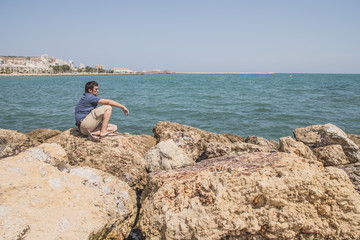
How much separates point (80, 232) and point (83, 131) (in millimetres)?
3099

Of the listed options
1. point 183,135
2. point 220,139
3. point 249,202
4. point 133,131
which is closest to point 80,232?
point 249,202

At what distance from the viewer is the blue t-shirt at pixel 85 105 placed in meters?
5.36

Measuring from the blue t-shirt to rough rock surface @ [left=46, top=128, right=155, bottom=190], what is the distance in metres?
0.55

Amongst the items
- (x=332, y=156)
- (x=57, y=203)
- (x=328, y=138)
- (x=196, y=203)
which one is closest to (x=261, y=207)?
(x=196, y=203)

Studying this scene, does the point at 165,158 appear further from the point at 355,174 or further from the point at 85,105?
the point at 355,174

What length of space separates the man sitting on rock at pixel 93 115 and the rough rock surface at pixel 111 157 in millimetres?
245

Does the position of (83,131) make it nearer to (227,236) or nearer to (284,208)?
(227,236)

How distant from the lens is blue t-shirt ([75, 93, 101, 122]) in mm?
5363

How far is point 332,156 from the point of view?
5.16 metres

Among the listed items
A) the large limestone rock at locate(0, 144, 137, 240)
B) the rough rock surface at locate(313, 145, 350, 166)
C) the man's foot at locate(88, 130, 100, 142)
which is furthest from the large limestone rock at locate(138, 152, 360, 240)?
the man's foot at locate(88, 130, 100, 142)

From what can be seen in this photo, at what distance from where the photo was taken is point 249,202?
269 centimetres

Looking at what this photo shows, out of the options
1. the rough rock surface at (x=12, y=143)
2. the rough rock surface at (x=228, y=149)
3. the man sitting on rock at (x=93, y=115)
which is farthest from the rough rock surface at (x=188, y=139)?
the rough rock surface at (x=12, y=143)

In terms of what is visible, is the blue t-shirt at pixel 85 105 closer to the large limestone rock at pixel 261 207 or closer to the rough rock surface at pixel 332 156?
the large limestone rock at pixel 261 207

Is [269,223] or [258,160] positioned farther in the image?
[258,160]
